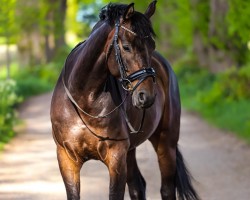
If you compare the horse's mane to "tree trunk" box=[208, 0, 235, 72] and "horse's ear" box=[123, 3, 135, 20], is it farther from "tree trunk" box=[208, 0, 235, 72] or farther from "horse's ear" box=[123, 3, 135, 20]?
"tree trunk" box=[208, 0, 235, 72]

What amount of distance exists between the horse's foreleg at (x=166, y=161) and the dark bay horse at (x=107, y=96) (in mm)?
1034

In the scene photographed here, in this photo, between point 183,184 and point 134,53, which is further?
point 183,184

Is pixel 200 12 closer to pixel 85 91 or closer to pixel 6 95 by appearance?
pixel 6 95

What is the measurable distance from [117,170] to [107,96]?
606 millimetres

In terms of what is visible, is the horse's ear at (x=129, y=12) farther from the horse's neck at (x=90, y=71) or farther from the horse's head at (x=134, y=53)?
the horse's neck at (x=90, y=71)

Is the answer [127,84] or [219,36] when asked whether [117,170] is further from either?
[219,36]

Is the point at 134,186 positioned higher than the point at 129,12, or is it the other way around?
the point at 129,12

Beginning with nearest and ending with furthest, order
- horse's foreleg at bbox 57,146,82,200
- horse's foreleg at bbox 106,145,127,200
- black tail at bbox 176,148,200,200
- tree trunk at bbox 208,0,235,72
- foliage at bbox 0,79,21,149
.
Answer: horse's foreleg at bbox 106,145,127,200, horse's foreleg at bbox 57,146,82,200, black tail at bbox 176,148,200,200, foliage at bbox 0,79,21,149, tree trunk at bbox 208,0,235,72

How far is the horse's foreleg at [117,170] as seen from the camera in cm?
592

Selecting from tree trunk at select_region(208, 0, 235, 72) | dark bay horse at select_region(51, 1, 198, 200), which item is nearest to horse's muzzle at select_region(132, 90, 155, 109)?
dark bay horse at select_region(51, 1, 198, 200)

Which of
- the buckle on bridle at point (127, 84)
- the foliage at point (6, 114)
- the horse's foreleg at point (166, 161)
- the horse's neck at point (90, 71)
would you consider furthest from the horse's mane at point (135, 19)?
the foliage at point (6, 114)

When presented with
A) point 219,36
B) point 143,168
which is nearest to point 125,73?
point 143,168

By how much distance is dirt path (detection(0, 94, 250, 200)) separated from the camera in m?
9.27

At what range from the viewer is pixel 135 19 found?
5.49 m
